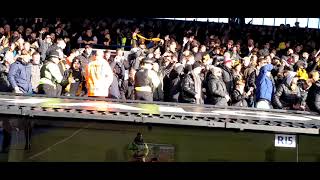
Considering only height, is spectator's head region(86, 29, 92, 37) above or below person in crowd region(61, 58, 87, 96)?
above

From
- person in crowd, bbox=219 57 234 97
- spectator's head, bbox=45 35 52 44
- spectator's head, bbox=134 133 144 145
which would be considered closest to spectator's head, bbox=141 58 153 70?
person in crowd, bbox=219 57 234 97

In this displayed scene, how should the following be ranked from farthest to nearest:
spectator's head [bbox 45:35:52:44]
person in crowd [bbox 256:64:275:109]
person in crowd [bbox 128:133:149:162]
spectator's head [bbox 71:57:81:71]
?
spectator's head [bbox 45:35:52:44]
spectator's head [bbox 71:57:81:71]
person in crowd [bbox 256:64:275:109]
person in crowd [bbox 128:133:149:162]

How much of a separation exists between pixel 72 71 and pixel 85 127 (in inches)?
137

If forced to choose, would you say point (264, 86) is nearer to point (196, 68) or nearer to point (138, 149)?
point (196, 68)

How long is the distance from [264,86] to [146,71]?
2.25 meters

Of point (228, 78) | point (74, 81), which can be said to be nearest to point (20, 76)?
point (74, 81)

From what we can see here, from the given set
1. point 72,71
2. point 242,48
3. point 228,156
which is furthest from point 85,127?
point 242,48

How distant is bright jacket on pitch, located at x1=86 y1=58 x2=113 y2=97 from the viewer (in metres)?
8.42

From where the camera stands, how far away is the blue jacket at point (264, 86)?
9180 millimetres

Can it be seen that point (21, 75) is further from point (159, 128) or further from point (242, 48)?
point (242, 48)

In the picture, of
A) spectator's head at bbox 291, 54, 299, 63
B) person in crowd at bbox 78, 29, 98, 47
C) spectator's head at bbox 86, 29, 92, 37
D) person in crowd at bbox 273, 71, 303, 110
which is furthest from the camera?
spectator's head at bbox 86, 29, 92, 37

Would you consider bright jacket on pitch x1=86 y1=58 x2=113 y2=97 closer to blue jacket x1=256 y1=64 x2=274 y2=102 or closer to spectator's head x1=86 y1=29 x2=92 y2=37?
blue jacket x1=256 y1=64 x2=274 y2=102

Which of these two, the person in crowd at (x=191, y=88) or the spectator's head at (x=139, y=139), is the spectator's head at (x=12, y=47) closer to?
the person in crowd at (x=191, y=88)

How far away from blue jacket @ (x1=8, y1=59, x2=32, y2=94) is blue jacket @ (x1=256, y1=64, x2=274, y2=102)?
412cm
